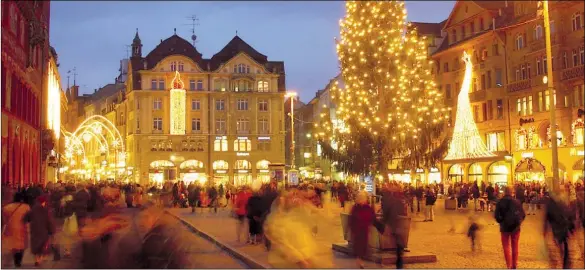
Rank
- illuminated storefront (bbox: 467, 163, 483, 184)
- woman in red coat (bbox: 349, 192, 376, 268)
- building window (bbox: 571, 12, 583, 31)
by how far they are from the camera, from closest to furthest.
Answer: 1. woman in red coat (bbox: 349, 192, 376, 268)
2. building window (bbox: 571, 12, 583, 31)
3. illuminated storefront (bbox: 467, 163, 483, 184)

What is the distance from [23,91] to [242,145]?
4945 centimetres

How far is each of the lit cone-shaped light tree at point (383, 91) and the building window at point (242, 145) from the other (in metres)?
56.5

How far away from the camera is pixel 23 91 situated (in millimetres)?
42594

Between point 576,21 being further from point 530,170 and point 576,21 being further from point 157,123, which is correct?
point 157,123

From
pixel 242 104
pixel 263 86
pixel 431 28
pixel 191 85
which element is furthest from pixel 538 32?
pixel 191 85

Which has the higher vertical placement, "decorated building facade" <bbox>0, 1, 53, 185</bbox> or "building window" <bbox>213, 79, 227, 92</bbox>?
"building window" <bbox>213, 79, 227, 92</bbox>

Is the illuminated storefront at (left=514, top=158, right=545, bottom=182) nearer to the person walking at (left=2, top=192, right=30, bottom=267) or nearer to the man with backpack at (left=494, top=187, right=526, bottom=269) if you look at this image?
the man with backpack at (left=494, top=187, right=526, bottom=269)

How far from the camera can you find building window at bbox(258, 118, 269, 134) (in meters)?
91.7

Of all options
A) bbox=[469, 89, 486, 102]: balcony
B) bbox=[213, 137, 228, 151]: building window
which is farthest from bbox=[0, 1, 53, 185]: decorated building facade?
bbox=[213, 137, 228, 151]: building window

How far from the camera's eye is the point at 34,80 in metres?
48.4

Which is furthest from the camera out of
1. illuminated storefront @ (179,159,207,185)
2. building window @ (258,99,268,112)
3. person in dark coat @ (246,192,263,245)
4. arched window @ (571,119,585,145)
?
building window @ (258,99,268,112)

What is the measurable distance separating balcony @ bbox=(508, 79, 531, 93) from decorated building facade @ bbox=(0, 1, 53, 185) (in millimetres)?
32592

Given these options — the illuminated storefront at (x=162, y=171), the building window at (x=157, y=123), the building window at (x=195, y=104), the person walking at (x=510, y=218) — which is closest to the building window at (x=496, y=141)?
the person walking at (x=510, y=218)

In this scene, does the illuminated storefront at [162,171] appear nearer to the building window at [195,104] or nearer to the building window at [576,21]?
the building window at [195,104]
